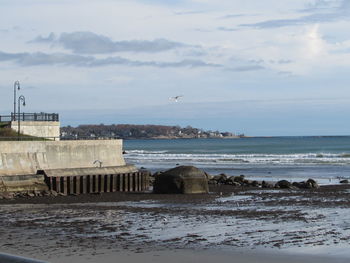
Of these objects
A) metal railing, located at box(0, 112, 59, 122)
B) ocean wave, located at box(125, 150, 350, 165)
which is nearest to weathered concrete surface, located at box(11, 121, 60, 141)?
metal railing, located at box(0, 112, 59, 122)

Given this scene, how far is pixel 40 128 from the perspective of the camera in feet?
126

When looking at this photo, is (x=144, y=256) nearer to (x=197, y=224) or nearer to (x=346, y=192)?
(x=197, y=224)

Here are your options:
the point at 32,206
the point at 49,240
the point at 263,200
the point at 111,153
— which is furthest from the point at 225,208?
the point at 111,153

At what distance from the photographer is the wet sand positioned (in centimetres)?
1473

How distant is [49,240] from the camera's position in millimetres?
16547

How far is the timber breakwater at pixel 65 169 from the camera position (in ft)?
95.9

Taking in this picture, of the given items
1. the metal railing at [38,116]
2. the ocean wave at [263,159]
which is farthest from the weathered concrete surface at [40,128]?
the ocean wave at [263,159]

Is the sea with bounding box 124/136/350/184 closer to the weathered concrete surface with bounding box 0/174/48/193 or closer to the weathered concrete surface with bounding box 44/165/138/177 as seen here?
the weathered concrete surface with bounding box 44/165/138/177

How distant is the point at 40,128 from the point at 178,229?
70.2 ft

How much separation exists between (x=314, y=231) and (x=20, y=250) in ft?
23.2

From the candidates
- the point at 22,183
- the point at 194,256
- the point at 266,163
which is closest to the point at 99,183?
the point at 22,183

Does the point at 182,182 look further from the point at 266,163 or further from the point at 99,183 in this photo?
the point at 266,163

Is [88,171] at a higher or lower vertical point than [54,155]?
lower

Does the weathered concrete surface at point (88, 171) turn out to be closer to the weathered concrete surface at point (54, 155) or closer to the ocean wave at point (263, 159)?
the weathered concrete surface at point (54, 155)
